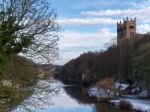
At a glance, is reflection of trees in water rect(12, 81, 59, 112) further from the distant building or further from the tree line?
the distant building

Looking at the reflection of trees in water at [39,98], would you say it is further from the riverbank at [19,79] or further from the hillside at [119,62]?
the hillside at [119,62]

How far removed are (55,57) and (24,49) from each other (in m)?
1.11

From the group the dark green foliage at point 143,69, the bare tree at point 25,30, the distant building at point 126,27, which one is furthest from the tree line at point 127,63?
the distant building at point 126,27

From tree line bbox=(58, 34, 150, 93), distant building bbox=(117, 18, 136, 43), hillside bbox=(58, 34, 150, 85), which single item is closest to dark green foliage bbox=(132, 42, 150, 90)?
tree line bbox=(58, 34, 150, 93)

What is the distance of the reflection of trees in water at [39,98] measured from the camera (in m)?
14.3

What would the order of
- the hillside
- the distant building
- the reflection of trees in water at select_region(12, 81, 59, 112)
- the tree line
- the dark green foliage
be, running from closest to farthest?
the reflection of trees in water at select_region(12, 81, 59, 112)
the dark green foliage
the tree line
the hillside
the distant building

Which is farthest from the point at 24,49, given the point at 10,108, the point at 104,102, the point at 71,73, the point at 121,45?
the point at 71,73

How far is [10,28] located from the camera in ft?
47.0

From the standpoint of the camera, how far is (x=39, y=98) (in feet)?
47.7

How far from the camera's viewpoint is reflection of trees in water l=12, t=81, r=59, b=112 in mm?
14280

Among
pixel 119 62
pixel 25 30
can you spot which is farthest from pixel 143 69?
pixel 25 30

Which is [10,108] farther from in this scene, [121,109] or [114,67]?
[114,67]

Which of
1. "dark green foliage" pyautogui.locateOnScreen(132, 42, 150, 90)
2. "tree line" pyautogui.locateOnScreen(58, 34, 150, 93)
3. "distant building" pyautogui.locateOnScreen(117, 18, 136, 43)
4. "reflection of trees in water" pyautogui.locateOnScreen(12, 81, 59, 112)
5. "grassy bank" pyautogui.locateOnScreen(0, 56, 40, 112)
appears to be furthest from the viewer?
"distant building" pyautogui.locateOnScreen(117, 18, 136, 43)

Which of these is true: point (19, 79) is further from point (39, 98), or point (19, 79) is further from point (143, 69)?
point (143, 69)
